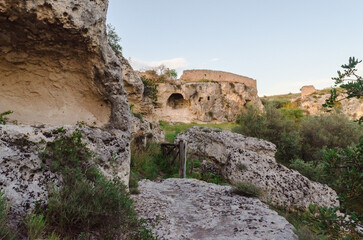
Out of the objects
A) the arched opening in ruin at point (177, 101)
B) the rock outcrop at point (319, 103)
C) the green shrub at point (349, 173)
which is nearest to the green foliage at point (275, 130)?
the rock outcrop at point (319, 103)

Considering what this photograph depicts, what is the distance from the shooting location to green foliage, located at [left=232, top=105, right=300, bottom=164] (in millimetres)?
13812

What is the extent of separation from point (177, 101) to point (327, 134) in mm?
19280

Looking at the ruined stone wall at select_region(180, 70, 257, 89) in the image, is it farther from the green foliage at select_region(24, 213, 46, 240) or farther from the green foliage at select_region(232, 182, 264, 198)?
the green foliage at select_region(24, 213, 46, 240)

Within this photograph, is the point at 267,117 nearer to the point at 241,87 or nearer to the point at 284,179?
the point at 284,179

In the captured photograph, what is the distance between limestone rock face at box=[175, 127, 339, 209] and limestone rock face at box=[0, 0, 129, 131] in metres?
4.47

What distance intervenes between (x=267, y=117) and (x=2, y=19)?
15.8 m

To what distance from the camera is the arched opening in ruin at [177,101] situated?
30.9 meters

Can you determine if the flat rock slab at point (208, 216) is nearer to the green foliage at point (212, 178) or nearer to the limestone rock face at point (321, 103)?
the green foliage at point (212, 178)

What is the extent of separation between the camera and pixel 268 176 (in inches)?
290

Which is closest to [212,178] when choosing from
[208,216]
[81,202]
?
[208,216]

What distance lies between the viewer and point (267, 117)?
1655cm

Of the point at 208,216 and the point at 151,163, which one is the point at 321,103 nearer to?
the point at 151,163

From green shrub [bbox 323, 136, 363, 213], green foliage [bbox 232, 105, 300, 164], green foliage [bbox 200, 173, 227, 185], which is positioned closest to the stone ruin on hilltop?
green foliage [bbox 232, 105, 300, 164]

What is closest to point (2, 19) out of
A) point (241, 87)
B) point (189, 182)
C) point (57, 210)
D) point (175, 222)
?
point (57, 210)
